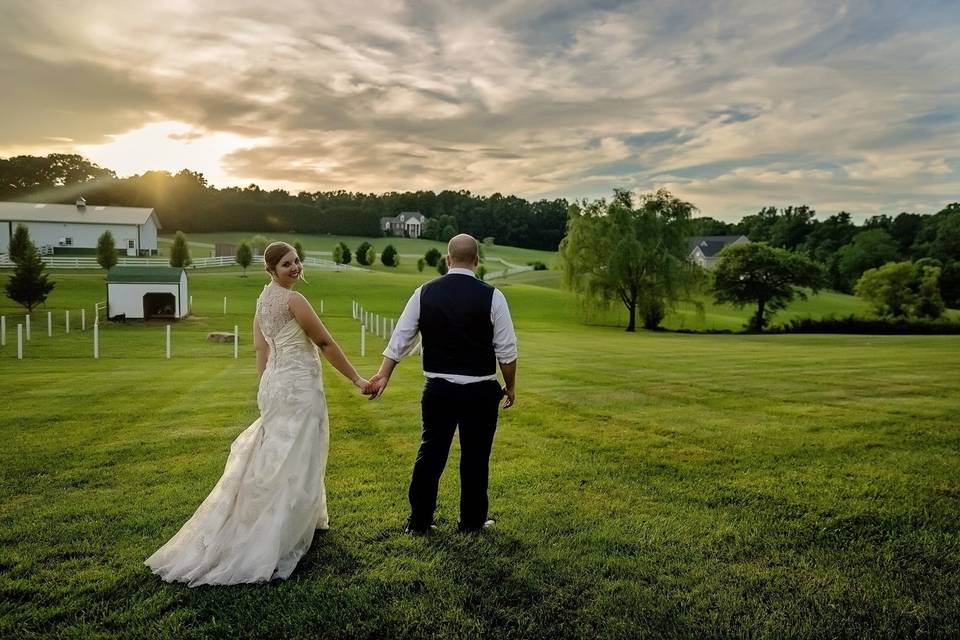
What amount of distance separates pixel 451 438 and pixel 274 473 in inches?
55.5

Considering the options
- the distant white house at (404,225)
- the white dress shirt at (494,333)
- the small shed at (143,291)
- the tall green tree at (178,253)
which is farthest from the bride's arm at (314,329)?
the distant white house at (404,225)

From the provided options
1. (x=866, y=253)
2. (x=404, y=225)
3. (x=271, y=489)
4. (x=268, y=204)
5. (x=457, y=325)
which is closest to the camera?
(x=271, y=489)

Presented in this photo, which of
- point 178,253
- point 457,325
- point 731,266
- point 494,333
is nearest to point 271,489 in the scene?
point 457,325

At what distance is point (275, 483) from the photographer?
446 cm

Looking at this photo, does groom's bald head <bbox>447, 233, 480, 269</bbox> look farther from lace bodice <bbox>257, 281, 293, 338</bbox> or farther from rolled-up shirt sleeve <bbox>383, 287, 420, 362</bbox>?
lace bodice <bbox>257, 281, 293, 338</bbox>

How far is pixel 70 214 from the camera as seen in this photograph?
67500 mm

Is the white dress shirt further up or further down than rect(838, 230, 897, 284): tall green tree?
further down

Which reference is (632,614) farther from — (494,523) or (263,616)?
(263,616)

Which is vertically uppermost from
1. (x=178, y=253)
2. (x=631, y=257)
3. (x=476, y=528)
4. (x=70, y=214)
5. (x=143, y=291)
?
(x=70, y=214)

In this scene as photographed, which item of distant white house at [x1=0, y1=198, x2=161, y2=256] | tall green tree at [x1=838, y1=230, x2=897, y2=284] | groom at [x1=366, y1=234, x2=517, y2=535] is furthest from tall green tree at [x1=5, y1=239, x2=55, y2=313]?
tall green tree at [x1=838, y1=230, x2=897, y2=284]

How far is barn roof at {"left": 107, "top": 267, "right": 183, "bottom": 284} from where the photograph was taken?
111 feet

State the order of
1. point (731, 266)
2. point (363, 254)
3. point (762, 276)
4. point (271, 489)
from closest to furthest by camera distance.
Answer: point (271, 489) → point (762, 276) → point (731, 266) → point (363, 254)

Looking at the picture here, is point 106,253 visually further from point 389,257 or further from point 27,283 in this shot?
point 389,257

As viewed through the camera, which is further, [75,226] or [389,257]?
[389,257]
